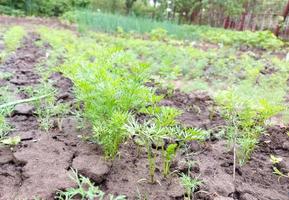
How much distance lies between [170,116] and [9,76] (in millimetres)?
2321

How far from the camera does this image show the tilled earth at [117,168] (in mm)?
1831

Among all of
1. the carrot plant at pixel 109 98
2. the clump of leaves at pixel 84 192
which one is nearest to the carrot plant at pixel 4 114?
the carrot plant at pixel 109 98

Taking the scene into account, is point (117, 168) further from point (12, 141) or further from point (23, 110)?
point (23, 110)

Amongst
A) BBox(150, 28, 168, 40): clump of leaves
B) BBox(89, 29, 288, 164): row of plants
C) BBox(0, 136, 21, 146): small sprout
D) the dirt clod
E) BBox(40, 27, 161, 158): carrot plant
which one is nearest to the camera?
BBox(40, 27, 161, 158): carrot plant

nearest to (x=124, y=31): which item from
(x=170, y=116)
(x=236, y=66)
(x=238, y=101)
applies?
(x=236, y=66)

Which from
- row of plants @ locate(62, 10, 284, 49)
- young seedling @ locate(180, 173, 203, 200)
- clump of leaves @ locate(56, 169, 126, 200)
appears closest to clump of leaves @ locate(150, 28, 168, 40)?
row of plants @ locate(62, 10, 284, 49)

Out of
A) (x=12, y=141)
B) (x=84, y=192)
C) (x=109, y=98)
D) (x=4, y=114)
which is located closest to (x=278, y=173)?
(x=109, y=98)

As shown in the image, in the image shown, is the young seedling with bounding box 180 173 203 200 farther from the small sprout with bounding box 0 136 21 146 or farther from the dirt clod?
the dirt clod

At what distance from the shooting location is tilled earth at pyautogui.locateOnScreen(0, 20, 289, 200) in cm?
183

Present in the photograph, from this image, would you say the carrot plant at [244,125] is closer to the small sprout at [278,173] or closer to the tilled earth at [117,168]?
the tilled earth at [117,168]

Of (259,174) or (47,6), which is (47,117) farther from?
(47,6)

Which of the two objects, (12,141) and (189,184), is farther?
(12,141)

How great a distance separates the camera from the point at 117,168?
206 centimetres

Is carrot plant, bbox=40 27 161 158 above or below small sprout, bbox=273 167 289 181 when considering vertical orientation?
above
